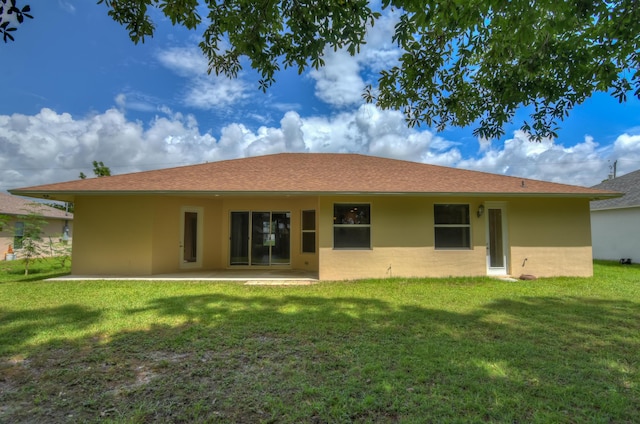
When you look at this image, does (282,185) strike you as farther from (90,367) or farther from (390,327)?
(90,367)

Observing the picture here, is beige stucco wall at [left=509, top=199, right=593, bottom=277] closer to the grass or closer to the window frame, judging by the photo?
the window frame

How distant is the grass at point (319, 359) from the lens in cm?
288

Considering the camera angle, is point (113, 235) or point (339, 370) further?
point (113, 235)

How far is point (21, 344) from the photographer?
14.6ft

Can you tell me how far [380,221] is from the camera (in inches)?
394

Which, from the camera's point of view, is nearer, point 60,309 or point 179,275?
point 60,309

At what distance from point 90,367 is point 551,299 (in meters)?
8.48

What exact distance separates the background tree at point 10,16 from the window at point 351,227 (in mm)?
8161

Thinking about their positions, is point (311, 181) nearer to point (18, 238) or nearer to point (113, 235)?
point (113, 235)

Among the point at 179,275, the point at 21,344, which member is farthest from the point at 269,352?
the point at 179,275

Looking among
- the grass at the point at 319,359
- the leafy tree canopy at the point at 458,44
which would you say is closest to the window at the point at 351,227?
the grass at the point at 319,359

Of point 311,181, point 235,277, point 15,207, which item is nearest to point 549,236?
point 311,181

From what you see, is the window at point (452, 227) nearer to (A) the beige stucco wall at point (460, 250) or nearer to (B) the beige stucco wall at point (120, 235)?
(A) the beige stucco wall at point (460, 250)

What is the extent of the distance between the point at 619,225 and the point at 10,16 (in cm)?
2100
